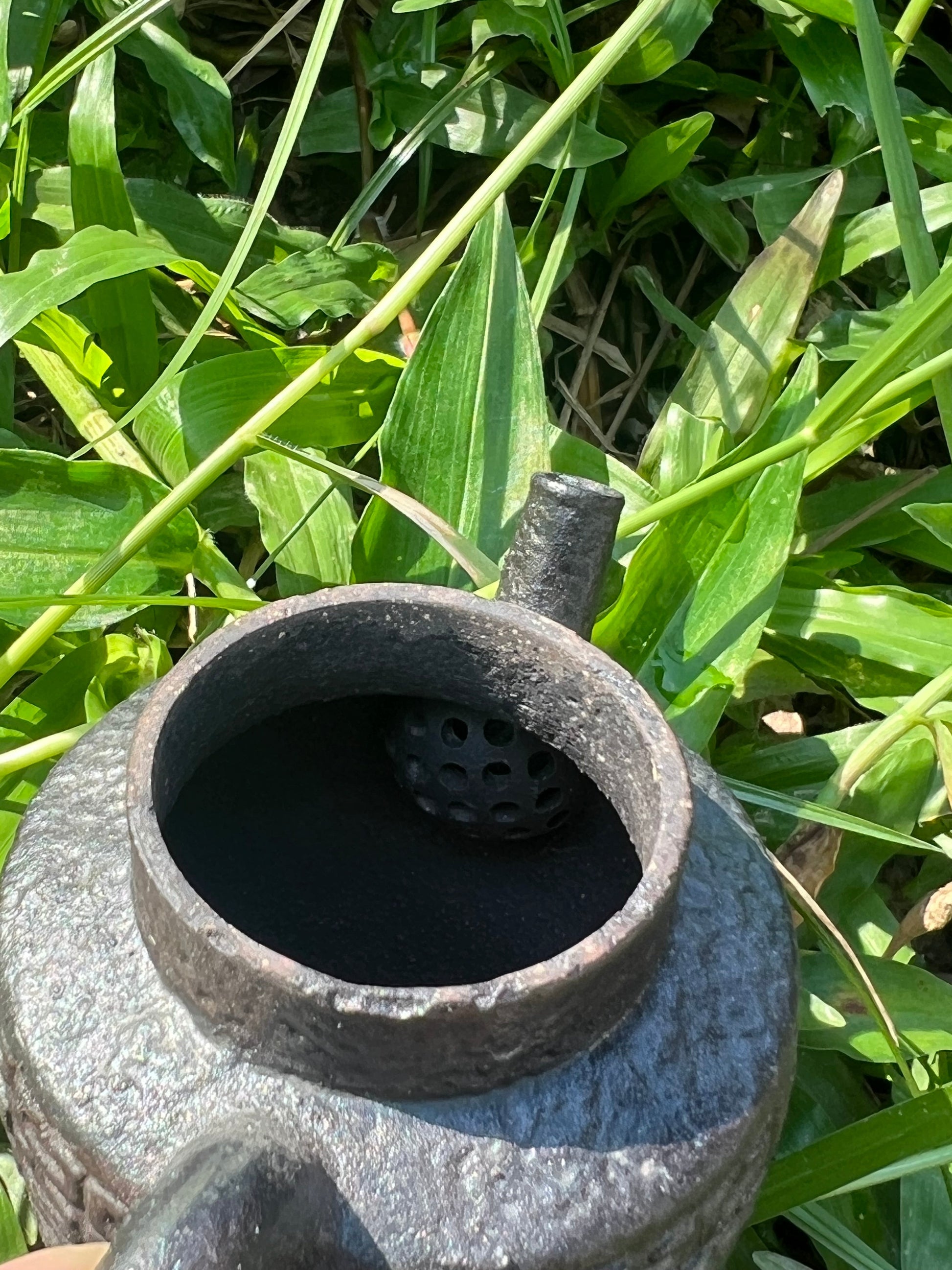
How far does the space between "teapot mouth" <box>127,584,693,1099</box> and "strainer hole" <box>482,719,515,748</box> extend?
0.17ft

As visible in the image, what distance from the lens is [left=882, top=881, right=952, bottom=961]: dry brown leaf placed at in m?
1.04

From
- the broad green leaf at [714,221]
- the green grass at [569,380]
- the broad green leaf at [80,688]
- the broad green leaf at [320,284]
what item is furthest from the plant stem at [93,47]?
the broad green leaf at [714,221]

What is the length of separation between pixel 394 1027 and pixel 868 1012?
0.57 meters

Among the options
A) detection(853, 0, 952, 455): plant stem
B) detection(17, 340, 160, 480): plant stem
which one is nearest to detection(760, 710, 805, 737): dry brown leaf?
detection(853, 0, 952, 455): plant stem

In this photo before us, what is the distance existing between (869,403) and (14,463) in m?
0.72

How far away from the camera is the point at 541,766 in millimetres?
752

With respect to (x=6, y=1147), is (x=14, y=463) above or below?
above

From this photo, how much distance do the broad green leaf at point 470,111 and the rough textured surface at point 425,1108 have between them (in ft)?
3.03

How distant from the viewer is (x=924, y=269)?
926mm

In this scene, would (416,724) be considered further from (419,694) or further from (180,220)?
(180,220)

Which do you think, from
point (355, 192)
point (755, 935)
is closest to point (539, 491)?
point (755, 935)

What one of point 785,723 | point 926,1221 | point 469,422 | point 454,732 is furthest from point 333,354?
point 926,1221

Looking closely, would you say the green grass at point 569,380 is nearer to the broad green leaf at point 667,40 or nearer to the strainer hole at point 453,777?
the broad green leaf at point 667,40

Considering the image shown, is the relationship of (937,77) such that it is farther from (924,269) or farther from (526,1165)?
(526,1165)
